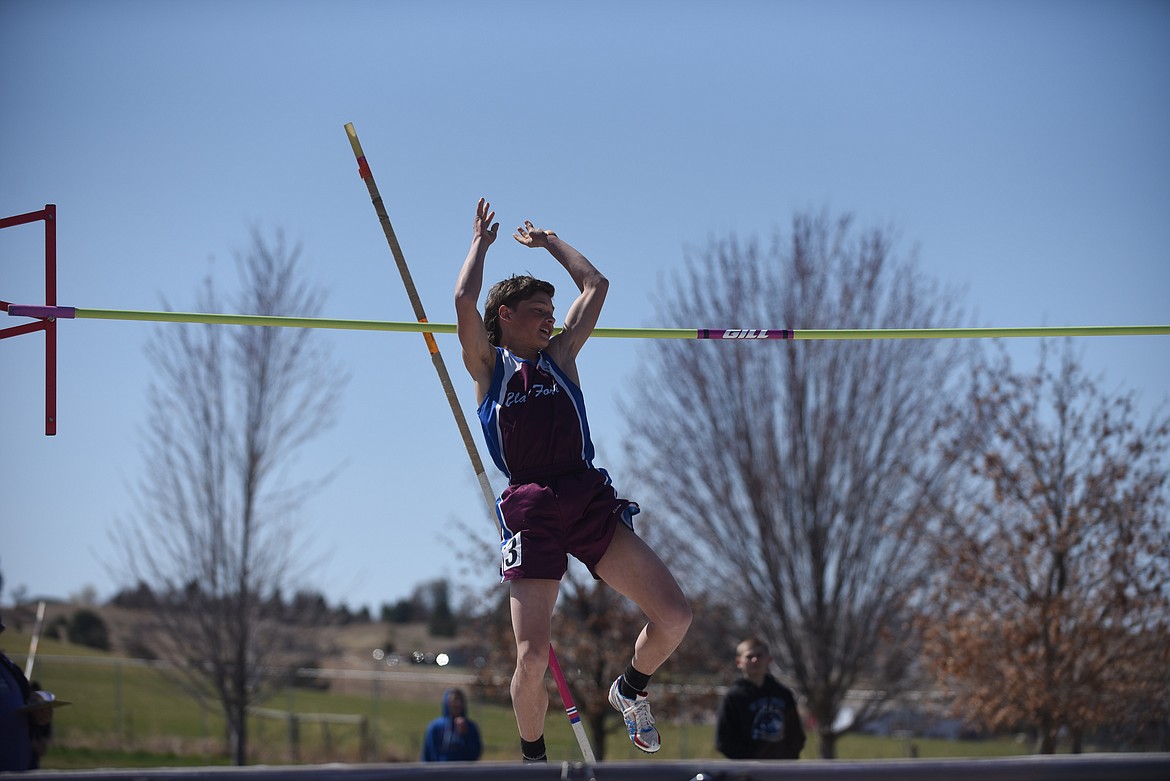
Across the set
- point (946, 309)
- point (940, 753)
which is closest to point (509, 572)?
point (946, 309)

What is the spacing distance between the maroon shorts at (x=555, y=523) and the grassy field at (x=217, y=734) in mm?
10722

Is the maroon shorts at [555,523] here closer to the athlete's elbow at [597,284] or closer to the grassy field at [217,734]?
the athlete's elbow at [597,284]

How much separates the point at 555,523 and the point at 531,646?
49 cm

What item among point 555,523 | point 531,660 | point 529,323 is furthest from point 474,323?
point 531,660

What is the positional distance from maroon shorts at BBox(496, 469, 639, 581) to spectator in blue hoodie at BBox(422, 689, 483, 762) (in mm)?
5129

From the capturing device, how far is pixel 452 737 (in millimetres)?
9328

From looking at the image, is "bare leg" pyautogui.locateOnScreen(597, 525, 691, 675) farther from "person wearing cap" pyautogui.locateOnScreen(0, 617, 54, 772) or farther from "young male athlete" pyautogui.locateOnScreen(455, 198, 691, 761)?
"person wearing cap" pyautogui.locateOnScreen(0, 617, 54, 772)

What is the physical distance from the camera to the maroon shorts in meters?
4.44

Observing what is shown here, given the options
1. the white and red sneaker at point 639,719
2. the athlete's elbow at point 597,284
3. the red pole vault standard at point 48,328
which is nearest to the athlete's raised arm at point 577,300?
the athlete's elbow at point 597,284

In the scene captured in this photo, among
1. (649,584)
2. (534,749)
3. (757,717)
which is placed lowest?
(757,717)

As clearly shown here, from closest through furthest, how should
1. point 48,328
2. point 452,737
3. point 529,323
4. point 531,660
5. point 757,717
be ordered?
1. point 531,660
2. point 529,323
3. point 48,328
4. point 757,717
5. point 452,737

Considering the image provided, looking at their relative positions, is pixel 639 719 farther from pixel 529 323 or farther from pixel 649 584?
pixel 529 323

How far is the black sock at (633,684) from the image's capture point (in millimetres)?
4839

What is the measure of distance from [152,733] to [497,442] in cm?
1496
